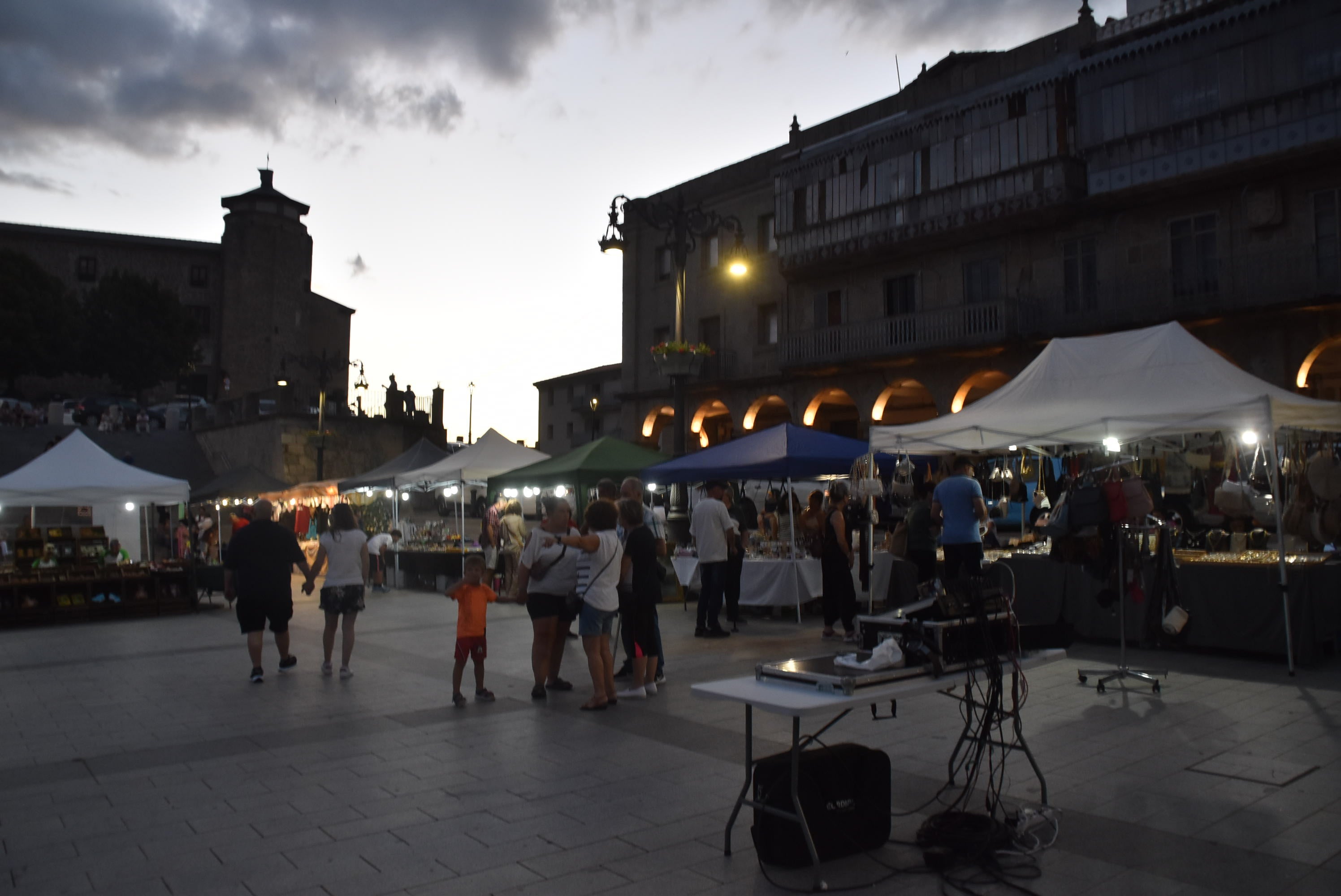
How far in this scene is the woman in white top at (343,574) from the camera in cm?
877

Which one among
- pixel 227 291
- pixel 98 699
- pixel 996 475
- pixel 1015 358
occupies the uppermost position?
pixel 227 291

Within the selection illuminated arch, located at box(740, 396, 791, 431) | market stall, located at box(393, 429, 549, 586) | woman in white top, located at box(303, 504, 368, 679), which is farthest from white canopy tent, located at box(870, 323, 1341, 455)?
illuminated arch, located at box(740, 396, 791, 431)

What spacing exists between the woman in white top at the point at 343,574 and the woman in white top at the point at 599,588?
248 cm

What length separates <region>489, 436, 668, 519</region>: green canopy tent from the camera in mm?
15289

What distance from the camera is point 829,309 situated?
28281 mm

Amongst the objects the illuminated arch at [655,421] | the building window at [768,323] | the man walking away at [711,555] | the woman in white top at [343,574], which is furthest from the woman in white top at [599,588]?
the illuminated arch at [655,421]

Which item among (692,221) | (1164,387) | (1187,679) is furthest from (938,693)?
(692,221)

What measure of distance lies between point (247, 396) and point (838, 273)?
2517 cm

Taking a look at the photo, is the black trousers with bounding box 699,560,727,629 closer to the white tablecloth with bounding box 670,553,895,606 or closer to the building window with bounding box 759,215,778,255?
the white tablecloth with bounding box 670,553,895,606

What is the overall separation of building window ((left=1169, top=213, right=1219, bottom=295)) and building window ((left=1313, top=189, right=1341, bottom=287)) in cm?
183

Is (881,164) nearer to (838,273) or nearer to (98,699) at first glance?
(838,273)

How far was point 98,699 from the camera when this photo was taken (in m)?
8.16

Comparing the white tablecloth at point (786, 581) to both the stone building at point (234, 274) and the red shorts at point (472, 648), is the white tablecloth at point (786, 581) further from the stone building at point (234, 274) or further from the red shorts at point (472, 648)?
the stone building at point (234, 274)

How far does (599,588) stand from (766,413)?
24.7 m
